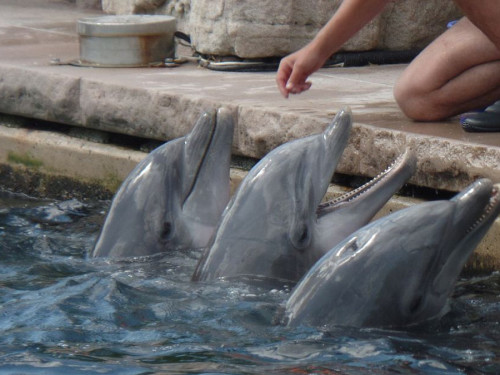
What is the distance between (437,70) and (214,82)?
158 cm

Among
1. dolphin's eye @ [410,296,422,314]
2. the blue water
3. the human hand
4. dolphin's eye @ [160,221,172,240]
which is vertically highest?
the human hand

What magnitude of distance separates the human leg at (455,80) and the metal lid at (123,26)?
7.08 ft

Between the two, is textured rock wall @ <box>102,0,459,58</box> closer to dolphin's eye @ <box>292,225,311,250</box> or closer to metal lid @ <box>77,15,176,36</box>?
metal lid @ <box>77,15,176,36</box>

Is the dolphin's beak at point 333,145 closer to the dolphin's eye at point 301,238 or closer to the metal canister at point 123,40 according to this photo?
the dolphin's eye at point 301,238

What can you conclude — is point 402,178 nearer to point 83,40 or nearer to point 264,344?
point 264,344

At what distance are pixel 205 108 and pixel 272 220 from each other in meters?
1.63

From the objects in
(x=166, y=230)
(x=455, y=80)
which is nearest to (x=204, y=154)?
(x=166, y=230)

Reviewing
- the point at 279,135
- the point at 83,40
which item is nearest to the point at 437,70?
the point at 279,135

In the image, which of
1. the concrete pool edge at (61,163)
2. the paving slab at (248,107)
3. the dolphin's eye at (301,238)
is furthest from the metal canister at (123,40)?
the dolphin's eye at (301,238)

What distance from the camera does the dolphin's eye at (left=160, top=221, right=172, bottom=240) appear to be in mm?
4398

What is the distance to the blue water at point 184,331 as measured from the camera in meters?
3.24

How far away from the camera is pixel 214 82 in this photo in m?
6.15

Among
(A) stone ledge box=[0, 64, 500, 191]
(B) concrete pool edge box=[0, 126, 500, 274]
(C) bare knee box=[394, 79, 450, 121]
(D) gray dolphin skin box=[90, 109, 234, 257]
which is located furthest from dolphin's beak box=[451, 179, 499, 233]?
(B) concrete pool edge box=[0, 126, 500, 274]

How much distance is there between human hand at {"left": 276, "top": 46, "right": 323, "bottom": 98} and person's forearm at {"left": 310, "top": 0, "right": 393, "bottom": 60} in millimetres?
41
